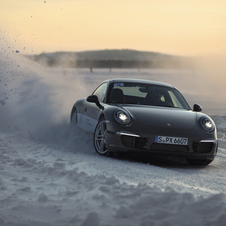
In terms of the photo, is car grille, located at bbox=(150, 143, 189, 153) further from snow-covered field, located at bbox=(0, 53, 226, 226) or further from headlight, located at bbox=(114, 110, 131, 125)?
headlight, located at bbox=(114, 110, 131, 125)

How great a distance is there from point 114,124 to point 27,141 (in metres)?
2.18

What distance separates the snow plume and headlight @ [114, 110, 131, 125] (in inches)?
85.4

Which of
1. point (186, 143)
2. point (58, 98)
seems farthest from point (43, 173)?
point (58, 98)

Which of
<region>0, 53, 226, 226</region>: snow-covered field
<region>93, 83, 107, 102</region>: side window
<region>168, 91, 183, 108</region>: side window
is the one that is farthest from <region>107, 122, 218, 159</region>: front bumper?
<region>93, 83, 107, 102</region>: side window

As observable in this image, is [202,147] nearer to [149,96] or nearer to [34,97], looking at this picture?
[149,96]

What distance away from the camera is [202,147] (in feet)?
19.3

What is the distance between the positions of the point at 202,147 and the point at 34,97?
6.38 metres

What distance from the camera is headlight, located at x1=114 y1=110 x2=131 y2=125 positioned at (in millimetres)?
5793

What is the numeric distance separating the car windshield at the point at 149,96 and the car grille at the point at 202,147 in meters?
1.19

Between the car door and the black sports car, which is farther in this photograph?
the car door

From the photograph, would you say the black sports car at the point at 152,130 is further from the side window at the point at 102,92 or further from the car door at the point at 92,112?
the side window at the point at 102,92

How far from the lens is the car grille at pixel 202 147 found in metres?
5.82

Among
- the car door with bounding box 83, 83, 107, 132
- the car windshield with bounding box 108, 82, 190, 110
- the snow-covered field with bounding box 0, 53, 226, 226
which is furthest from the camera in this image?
the car windshield with bounding box 108, 82, 190, 110

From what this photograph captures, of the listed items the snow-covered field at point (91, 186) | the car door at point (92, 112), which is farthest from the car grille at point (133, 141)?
the car door at point (92, 112)
